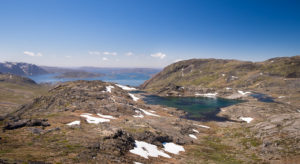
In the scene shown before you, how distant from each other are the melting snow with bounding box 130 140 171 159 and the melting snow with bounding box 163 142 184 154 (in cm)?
383

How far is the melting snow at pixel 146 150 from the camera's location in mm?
27853

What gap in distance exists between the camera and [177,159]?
101 feet

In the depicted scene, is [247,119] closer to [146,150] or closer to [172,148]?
[172,148]

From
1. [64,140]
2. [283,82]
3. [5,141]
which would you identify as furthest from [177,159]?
[283,82]

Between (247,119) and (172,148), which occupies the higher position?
(172,148)

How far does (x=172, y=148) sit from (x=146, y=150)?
990cm

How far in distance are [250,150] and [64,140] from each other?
140 ft

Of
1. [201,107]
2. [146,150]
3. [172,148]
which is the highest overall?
[146,150]

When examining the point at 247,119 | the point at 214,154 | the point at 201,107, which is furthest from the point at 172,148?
the point at 201,107

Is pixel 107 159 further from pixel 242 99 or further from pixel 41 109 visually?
pixel 242 99

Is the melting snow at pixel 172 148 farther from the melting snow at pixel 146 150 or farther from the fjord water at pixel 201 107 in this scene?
the fjord water at pixel 201 107

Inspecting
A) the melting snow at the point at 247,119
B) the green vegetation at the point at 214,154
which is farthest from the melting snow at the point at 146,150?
the melting snow at the point at 247,119

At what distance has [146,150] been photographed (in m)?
30.0

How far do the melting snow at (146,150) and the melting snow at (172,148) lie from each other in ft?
12.6
